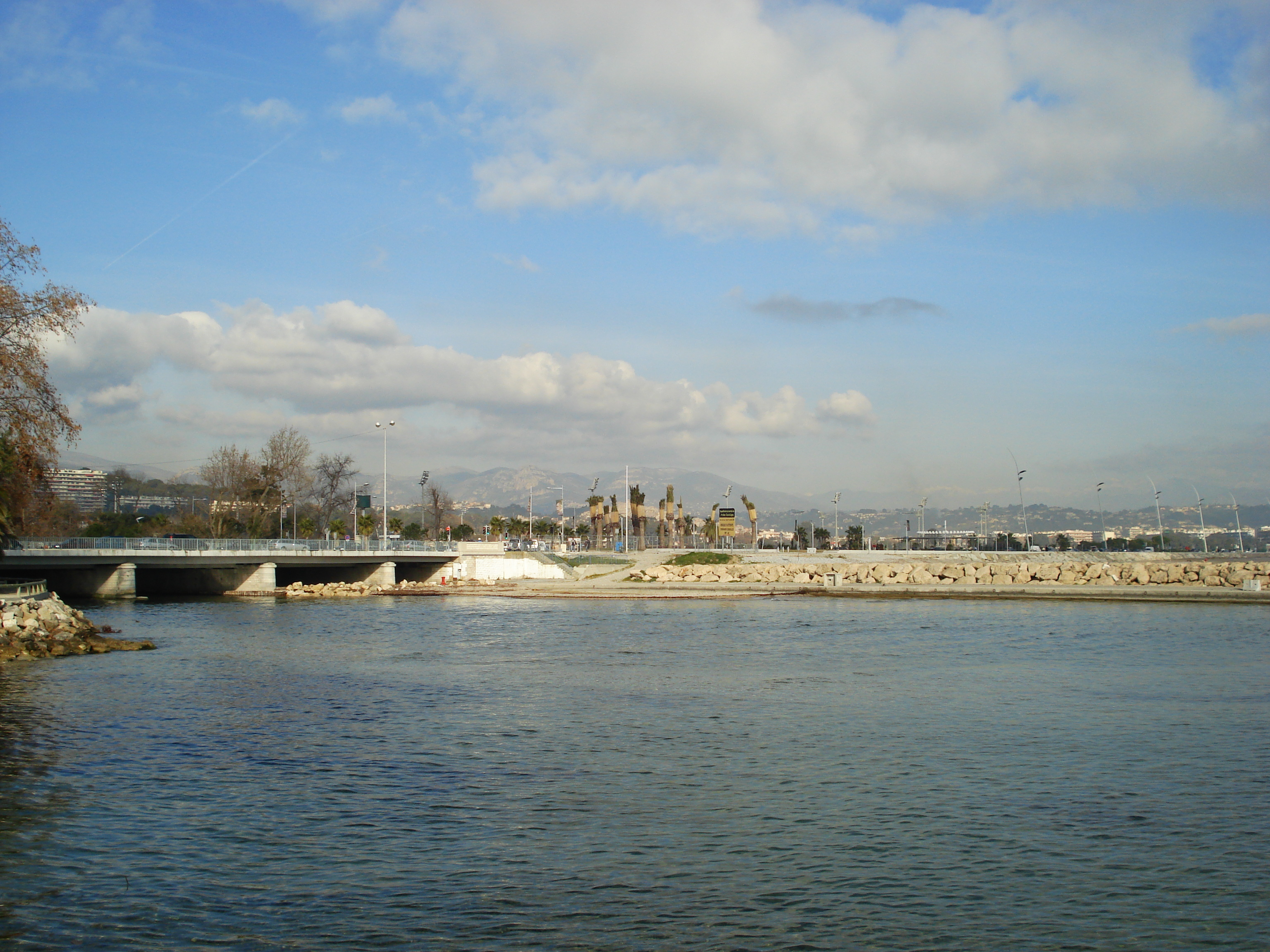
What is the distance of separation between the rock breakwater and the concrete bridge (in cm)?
1986

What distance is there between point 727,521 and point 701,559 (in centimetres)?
1574

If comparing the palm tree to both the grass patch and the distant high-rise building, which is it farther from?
the distant high-rise building

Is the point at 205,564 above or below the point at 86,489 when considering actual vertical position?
below

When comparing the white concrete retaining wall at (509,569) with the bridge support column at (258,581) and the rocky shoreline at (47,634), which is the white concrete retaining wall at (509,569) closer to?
the bridge support column at (258,581)

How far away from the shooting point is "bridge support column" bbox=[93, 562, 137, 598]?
202 feet

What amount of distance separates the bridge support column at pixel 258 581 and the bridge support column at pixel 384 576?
7628 mm

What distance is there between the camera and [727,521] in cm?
10594

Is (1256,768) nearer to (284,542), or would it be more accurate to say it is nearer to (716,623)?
(716,623)

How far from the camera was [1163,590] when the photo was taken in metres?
63.4


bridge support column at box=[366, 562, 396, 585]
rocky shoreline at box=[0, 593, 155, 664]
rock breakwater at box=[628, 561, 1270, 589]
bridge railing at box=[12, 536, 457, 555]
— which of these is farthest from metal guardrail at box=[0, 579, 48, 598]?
rock breakwater at box=[628, 561, 1270, 589]

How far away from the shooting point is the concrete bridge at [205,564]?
57688mm

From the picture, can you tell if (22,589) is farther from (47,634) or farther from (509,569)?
(509,569)

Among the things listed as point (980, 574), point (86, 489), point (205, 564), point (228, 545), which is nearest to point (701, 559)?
point (980, 574)

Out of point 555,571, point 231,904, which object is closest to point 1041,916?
point 231,904
